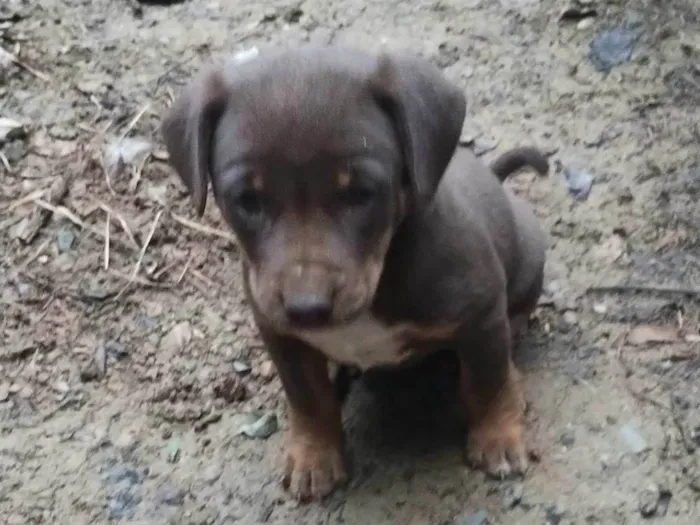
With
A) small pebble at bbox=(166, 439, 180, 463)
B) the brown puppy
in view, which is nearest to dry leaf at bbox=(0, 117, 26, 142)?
small pebble at bbox=(166, 439, 180, 463)

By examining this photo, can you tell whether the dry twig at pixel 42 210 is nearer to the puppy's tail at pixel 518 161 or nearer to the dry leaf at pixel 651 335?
the puppy's tail at pixel 518 161

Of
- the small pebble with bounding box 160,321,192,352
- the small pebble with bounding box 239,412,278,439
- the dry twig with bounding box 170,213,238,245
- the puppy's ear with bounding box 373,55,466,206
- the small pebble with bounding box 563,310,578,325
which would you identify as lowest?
the small pebble with bounding box 239,412,278,439

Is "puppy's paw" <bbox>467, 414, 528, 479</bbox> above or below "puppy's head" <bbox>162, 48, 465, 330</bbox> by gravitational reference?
below

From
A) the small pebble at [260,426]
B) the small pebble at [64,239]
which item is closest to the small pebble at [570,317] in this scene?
the small pebble at [260,426]

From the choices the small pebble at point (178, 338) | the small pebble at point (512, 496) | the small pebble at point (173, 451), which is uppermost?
the small pebble at point (512, 496)

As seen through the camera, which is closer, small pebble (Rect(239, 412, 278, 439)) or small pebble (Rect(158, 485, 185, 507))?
small pebble (Rect(158, 485, 185, 507))

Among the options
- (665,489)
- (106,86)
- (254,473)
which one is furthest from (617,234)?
(106,86)

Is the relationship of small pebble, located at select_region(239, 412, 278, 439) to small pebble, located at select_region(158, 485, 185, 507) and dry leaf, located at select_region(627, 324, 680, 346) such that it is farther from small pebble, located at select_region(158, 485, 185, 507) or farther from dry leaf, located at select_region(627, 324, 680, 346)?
dry leaf, located at select_region(627, 324, 680, 346)
